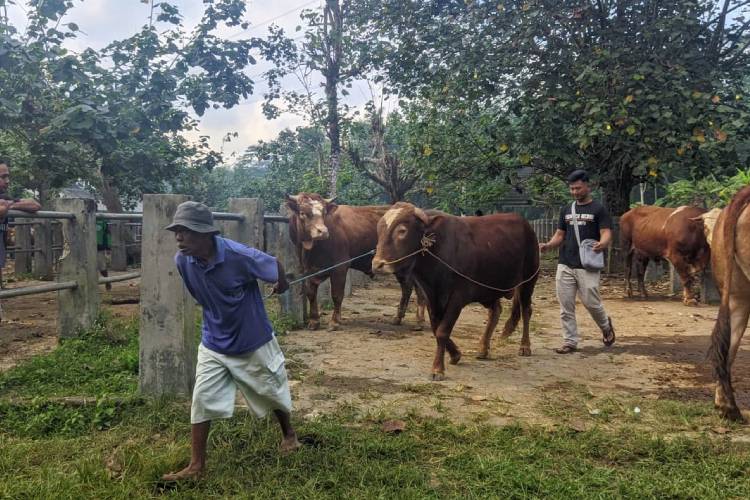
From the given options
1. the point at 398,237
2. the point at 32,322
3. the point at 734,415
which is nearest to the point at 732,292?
the point at 734,415

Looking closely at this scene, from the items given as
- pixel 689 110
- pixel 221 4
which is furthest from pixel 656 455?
pixel 221 4

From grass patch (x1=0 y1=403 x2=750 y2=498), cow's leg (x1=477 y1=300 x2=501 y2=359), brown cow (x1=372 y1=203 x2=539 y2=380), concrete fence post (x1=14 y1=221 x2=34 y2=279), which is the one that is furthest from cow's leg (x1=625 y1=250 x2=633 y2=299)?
concrete fence post (x1=14 y1=221 x2=34 y2=279)

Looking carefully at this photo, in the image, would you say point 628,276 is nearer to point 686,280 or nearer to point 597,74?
point 686,280

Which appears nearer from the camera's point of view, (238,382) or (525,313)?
(238,382)

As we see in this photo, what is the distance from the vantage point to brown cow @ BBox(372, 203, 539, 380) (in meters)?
5.57

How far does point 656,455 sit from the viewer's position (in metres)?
3.55

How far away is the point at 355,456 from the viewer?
3510mm

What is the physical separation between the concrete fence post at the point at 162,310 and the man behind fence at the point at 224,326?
1.02 m

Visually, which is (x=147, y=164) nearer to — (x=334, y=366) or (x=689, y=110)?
(x=334, y=366)

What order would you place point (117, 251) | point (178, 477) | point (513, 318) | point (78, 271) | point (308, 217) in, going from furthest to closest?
point (117, 251) < point (308, 217) < point (513, 318) < point (78, 271) < point (178, 477)

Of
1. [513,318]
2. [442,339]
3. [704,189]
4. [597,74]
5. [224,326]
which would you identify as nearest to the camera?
[224,326]

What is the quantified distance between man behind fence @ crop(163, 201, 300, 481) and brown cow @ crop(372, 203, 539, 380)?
2175 millimetres

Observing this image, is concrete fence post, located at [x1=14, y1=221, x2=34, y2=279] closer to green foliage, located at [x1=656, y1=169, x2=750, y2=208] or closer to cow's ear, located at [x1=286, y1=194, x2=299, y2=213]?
cow's ear, located at [x1=286, y1=194, x2=299, y2=213]

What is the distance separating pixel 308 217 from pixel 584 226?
11.0 ft
